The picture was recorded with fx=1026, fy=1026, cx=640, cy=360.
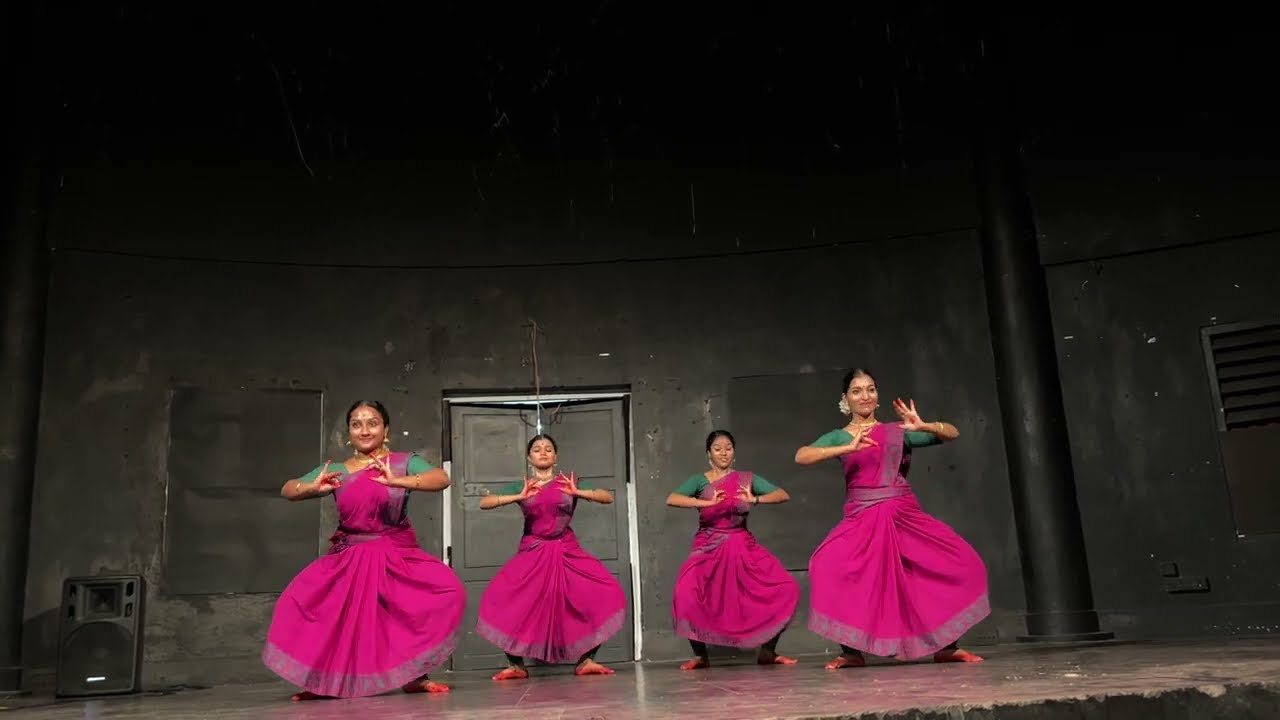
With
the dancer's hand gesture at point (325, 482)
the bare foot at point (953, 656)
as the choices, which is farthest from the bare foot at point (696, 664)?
the dancer's hand gesture at point (325, 482)

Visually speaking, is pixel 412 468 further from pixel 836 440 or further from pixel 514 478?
pixel 514 478

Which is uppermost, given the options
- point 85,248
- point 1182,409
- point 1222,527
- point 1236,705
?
point 85,248

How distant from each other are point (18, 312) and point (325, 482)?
3.35m

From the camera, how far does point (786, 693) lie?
311cm

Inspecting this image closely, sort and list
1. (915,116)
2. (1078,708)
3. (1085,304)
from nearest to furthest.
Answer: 1. (1078,708)
2. (1085,304)
3. (915,116)

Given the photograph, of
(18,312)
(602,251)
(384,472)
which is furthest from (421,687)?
(18,312)

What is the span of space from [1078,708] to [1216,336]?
17.4 feet

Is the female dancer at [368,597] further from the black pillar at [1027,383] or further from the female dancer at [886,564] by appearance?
the black pillar at [1027,383]

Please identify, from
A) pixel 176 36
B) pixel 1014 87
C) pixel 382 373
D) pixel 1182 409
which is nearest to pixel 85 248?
pixel 176 36

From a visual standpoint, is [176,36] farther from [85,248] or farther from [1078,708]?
[1078,708]

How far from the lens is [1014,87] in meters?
7.51

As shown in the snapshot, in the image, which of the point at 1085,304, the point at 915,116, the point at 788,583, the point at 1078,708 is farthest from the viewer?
the point at 915,116

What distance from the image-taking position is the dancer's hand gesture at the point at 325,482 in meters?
4.55

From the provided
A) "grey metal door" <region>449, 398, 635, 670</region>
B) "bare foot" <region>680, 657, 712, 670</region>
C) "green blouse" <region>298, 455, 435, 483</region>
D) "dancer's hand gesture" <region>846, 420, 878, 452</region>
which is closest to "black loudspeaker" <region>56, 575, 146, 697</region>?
"green blouse" <region>298, 455, 435, 483</region>
